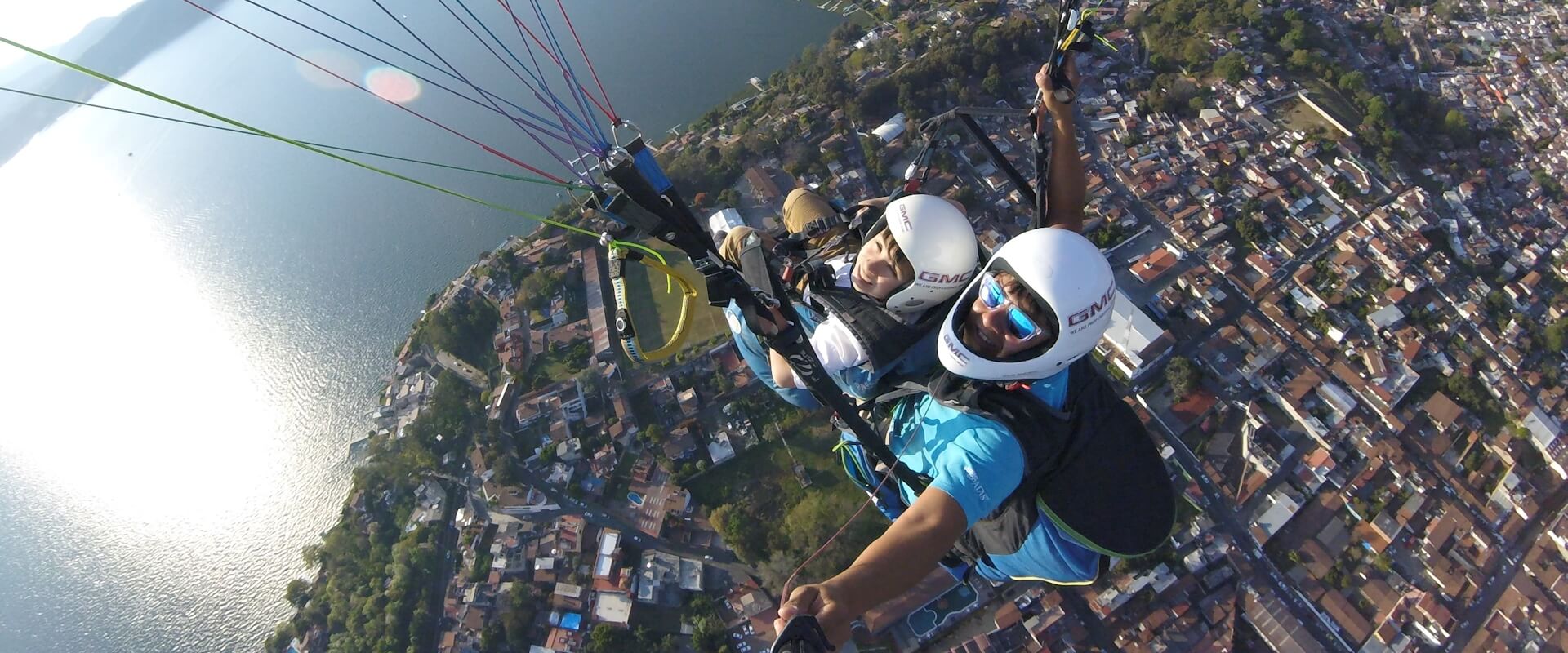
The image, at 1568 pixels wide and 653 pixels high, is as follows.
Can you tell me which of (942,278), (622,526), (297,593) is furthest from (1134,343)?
(297,593)

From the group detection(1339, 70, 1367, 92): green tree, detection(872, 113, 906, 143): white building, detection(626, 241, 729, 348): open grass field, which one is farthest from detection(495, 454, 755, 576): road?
detection(1339, 70, 1367, 92): green tree

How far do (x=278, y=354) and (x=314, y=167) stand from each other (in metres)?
6.22

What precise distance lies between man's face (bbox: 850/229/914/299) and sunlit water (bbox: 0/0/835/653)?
10.5 meters

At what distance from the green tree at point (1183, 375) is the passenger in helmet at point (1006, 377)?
738 cm

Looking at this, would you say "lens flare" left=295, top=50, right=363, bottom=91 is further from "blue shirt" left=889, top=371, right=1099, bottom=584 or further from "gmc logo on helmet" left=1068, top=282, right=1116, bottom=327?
"gmc logo on helmet" left=1068, top=282, right=1116, bottom=327

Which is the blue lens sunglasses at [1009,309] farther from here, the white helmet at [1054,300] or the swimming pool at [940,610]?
the swimming pool at [940,610]

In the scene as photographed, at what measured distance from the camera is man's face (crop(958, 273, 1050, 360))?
1852mm

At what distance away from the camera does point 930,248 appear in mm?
2053

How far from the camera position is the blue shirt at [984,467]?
1.62m

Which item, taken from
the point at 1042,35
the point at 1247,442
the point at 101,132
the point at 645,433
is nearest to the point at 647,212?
the point at 645,433

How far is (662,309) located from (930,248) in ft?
27.8

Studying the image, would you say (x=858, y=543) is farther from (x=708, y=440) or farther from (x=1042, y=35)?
(x=1042, y=35)

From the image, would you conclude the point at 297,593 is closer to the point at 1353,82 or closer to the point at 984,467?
the point at 984,467

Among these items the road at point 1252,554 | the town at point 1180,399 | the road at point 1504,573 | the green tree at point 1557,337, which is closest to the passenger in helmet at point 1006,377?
the town at point 1180,399
